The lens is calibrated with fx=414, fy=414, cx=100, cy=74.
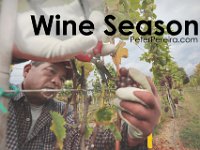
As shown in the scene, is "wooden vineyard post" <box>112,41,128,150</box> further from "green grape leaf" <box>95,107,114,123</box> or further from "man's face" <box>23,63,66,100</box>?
"man's face" <box>23,63,66,100</box>

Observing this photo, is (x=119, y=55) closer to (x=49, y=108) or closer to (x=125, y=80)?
(x=125, y=80)

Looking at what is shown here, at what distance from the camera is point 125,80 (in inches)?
72.3

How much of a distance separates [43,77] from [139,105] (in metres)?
0.44

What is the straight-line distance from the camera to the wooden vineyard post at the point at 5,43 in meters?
1.71

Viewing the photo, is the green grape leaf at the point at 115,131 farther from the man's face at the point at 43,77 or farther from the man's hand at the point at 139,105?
the man's face at the point at 43,77

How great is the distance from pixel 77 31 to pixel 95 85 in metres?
0.25

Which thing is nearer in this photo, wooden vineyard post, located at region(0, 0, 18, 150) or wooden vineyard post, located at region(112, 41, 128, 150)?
wooden vineyard post, located at region(0, 0, 18, 150)

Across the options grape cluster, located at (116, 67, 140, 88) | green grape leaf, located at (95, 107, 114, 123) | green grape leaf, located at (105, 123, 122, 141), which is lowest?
green grape leaf, located at (105, 123, 122, 141)

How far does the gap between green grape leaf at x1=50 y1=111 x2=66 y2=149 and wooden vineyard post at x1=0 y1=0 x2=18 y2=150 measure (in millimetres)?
201

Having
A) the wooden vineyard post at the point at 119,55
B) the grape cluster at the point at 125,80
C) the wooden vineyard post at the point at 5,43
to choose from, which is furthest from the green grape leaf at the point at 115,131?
the wooden vineyard post at the point at 5,43

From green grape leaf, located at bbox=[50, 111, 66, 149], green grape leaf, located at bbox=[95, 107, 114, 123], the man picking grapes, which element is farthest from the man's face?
green grape leaf, located at bbox=[95, 107, 114, 123]

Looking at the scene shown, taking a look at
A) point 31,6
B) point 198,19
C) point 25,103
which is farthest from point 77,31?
point 198,19

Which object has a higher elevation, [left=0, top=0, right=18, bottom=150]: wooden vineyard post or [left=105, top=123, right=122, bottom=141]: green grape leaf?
[left=0, top=0, right=18, bottom=150]: wooden vineyard post

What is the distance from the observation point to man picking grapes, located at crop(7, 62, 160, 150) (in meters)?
1.81
